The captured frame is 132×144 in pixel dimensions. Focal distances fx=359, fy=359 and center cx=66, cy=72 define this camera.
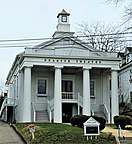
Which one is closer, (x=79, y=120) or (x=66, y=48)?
(x=79, y=120)

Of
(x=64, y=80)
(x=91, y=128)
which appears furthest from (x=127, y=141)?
(x=64, y=80)

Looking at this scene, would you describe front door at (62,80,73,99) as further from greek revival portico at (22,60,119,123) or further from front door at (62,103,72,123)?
greek revival portico at (22,60,119,123)

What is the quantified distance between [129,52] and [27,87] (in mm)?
20820

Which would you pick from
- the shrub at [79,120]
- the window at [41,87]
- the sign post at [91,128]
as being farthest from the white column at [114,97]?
the sign post at [91,128]

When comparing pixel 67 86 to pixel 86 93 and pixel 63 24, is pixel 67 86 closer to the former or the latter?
pixel 86 93

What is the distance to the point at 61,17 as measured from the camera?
3888 cm

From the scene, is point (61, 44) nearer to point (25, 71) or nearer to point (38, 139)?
point (25, 71)

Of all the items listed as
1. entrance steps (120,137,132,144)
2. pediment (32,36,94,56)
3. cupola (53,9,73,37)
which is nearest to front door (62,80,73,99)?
pediment (32,36,94,56)

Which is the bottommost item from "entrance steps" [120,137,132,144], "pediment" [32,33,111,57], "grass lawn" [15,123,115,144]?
"entrance steps" [120,137,132,144]

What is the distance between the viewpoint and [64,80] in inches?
1455

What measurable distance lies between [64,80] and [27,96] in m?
5.65

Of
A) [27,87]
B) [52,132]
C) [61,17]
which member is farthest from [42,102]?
[52,132]

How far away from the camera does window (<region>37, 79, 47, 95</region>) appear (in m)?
36.2

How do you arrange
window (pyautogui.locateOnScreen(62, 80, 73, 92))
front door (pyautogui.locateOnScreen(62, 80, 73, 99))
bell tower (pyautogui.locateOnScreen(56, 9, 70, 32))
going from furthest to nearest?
bell tower (pyautogui.locateOnScreen(56, 9, 70, 32)) < window (pyautogui.locateOnScreen(62, 80, 73, 92)) < front door (pyautogui.locateOnScreen(62, 80, 73, 99))
